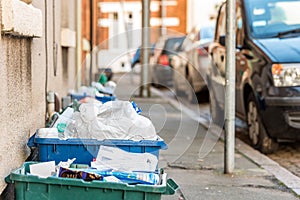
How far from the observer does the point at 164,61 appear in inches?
681

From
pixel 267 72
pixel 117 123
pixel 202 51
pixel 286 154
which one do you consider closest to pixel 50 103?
pixel 117 123

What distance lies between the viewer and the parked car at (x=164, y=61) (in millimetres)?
Result: 15344

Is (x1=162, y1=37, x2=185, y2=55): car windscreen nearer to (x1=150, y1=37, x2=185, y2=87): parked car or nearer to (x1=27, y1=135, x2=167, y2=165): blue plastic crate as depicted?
(x1=150, y1=37, x2=185, y2=87): parked car

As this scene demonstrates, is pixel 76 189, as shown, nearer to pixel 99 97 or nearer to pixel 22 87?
pixel 22 87

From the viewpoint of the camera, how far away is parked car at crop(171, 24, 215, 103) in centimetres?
1133

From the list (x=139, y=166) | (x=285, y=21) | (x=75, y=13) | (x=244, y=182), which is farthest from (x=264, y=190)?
(x=75, y=13)

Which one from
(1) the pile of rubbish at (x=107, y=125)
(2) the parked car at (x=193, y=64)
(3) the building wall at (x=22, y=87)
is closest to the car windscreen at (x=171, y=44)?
(2) the parked car at (x=193, y=64)

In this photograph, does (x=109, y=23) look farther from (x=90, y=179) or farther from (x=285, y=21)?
(x=90, y=179)

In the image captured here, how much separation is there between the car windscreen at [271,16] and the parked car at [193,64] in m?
3.26

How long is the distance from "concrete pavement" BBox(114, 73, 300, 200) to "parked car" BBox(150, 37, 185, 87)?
23.5ft

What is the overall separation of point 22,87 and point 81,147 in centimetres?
78

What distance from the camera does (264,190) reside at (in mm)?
4840

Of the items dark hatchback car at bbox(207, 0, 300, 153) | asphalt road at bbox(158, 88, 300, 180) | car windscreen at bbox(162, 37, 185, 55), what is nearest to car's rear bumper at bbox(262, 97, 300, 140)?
dark hatchback car at bbox(207, 0, 300, 153)

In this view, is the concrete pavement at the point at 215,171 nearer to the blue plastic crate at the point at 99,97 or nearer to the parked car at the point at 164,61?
the blue plastic crate at the point at 99,97
